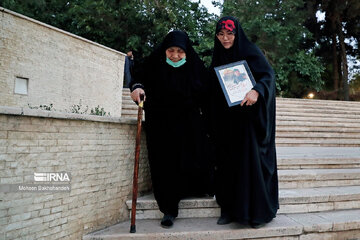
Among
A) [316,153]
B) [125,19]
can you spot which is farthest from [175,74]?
[125,19]

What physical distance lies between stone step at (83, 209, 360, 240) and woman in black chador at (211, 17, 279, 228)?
4.8 inches

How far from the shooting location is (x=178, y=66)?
104 inches

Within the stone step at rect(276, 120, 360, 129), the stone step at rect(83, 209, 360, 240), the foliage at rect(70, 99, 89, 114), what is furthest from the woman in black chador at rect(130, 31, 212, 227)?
the stone step at rect(276, 120, 360, 129)

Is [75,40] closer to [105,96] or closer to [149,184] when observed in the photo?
[105,96]

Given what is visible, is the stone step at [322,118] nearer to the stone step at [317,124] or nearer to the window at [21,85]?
the stone step at [317,124]

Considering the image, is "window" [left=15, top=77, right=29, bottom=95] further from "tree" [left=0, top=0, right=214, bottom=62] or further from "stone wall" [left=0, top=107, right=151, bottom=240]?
"tree" [left=0, top=0, right=214, bottom=62]

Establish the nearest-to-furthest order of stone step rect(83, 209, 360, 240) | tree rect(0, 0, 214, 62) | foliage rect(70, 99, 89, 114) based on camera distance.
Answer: stone step rect(83, 209, 360, 240)
foliage rect(70, 99, 89, 114)
tree rect(0, 0, 214, 62)

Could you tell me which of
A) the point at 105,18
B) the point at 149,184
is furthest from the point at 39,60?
the point at 105,18

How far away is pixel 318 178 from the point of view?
3.60 meters

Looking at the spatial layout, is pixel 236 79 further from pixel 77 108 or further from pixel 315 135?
pixel 315 135

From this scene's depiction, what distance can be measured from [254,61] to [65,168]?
7.00 feet

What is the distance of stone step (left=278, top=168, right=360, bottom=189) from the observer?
349cm

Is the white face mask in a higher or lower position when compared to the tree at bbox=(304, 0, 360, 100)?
lower

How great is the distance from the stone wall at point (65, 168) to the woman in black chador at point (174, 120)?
15.8 inches
